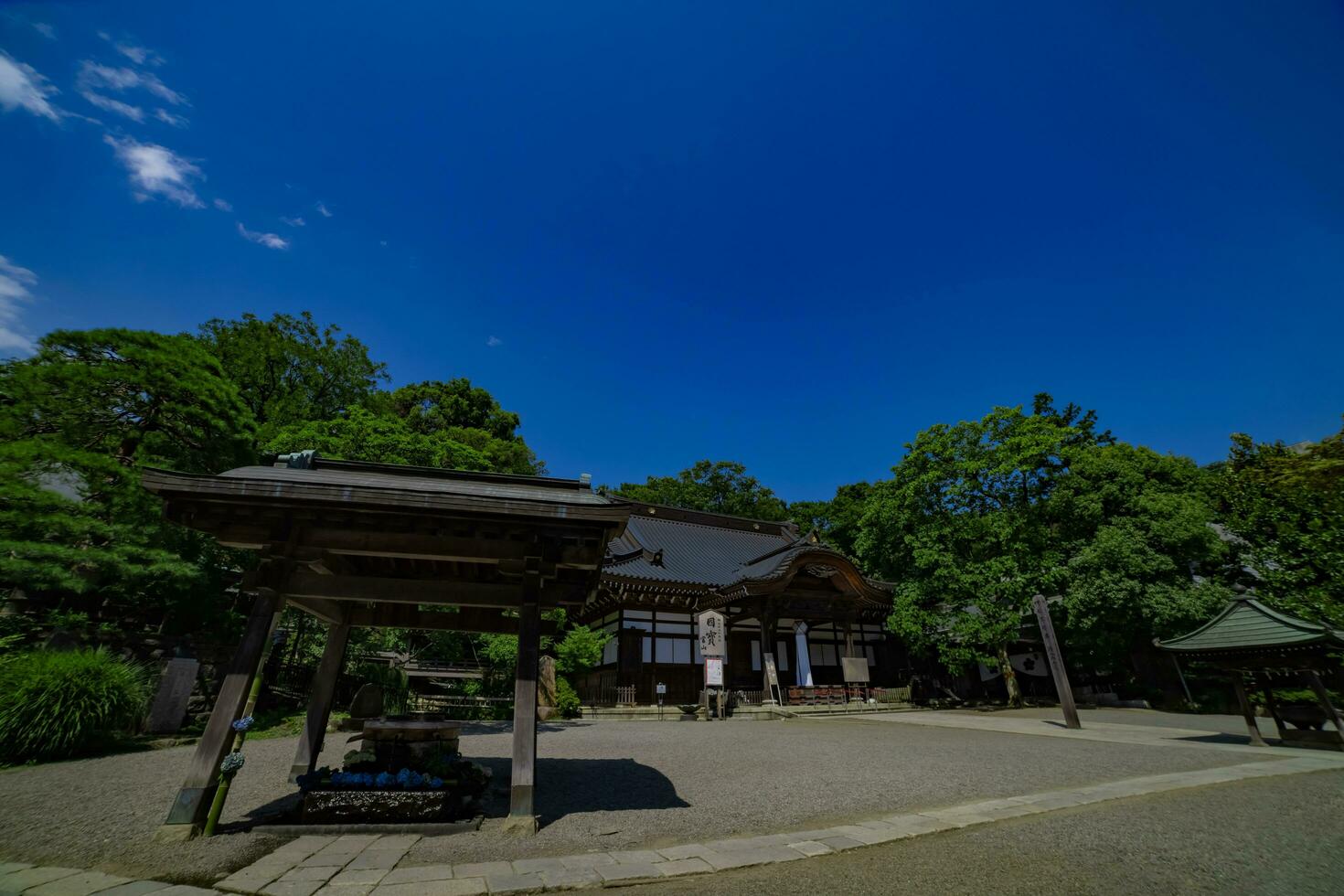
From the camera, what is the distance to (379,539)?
5430mm

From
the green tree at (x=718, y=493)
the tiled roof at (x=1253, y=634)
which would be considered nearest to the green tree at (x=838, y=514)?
the green tree at (x=718, y=493)

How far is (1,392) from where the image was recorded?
11.2 metres

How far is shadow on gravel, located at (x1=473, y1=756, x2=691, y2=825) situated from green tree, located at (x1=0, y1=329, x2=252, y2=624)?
870 centimetres

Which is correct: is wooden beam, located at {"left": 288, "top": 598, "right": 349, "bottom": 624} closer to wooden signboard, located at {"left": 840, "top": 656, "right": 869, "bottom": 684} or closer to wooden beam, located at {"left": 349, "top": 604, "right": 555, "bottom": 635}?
wooden beam, located at {"left": 349, "top": 604, "right": 555, "bottom": 635}

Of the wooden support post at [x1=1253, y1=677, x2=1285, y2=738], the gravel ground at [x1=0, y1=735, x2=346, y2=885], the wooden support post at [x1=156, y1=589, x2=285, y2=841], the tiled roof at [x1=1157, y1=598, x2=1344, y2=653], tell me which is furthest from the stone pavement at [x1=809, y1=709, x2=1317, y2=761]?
the wooden support post at [x1=156, y1=589, x2=285, y2=841]

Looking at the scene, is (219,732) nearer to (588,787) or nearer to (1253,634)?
→ (588,787)

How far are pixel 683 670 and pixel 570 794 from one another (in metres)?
13.1

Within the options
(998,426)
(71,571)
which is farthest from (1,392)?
(998,426)

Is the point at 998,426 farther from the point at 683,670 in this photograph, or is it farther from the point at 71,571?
the point at 71,571

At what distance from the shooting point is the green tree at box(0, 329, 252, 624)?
9.55m

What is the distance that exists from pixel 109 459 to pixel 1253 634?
2397cm

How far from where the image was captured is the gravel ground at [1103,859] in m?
3.59

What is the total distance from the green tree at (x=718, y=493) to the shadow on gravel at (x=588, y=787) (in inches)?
1122

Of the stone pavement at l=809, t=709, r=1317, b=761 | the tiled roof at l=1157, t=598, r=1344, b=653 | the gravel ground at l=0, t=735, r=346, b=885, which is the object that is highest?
the tiled roof at l=1157, t=598, r=1344, b=653
